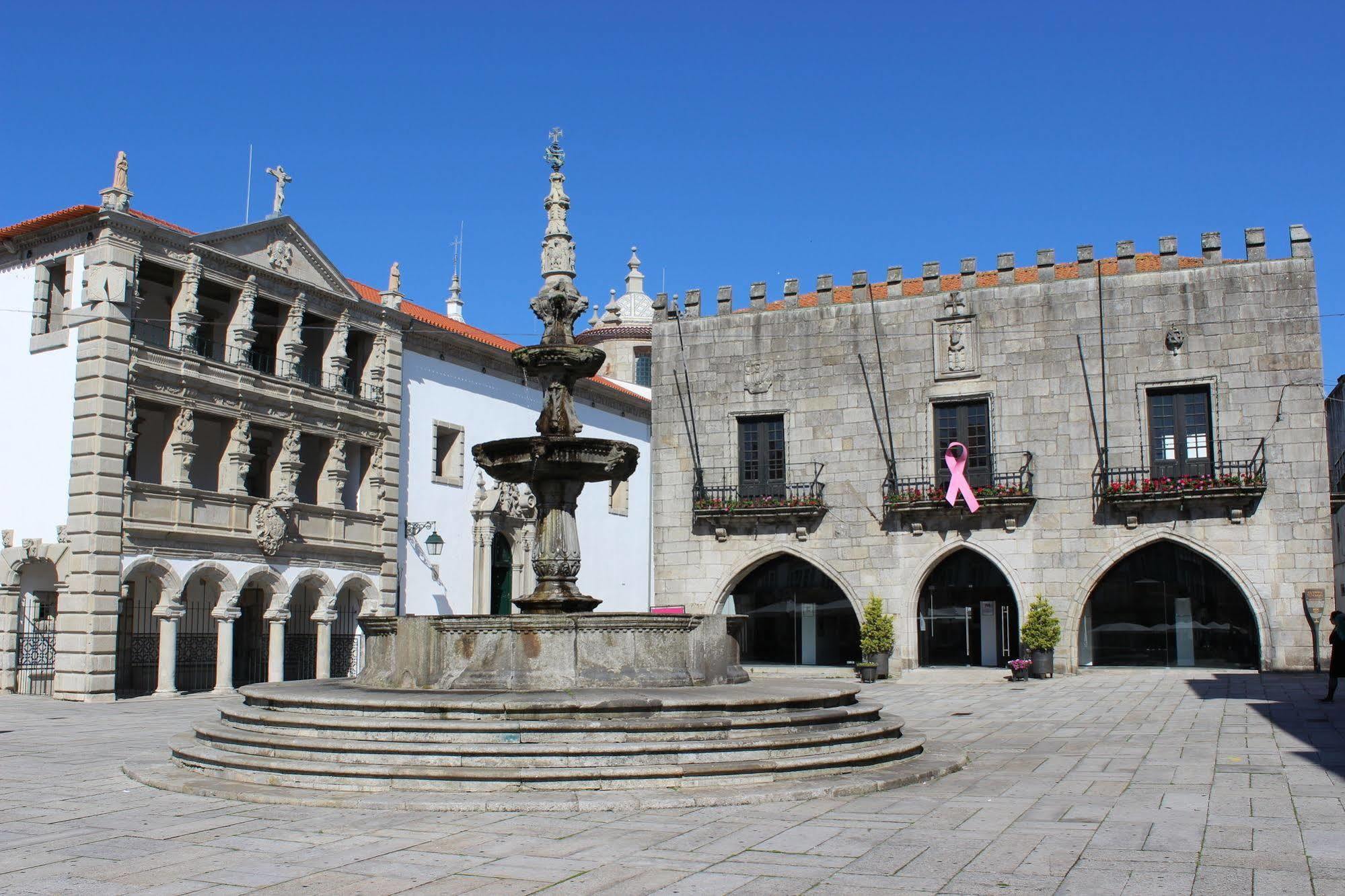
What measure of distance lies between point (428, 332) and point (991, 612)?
51.4 feet

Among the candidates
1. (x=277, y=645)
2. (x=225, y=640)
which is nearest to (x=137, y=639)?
(x=225, y=640)

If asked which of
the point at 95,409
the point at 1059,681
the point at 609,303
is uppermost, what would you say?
the point at 609,303

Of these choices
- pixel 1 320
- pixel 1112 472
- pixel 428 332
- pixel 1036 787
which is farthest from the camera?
pixel 428 332

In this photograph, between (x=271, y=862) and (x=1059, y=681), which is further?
(x=1059, y=681)

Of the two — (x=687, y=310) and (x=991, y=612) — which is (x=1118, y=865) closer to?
(x=991, y=612)

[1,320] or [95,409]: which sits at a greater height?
[1,320]

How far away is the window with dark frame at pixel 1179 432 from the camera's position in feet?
89.7

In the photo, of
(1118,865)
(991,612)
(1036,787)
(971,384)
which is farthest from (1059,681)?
(1118,865)

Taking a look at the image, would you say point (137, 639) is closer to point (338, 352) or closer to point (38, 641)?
point (38, 641)

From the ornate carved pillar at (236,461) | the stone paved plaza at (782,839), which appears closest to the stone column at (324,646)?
the ornate carved pillar at (236,461)

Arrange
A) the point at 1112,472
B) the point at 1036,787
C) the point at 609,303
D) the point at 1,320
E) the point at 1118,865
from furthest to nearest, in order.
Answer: the point at 609,303 < the point at 1112,472 < the point at 1,320 < the point at 1036,787 < the point at 1118,865

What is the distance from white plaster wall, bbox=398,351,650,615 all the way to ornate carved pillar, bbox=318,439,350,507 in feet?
6.80

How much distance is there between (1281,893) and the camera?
257 inches

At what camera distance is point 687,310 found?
32.5 meters
